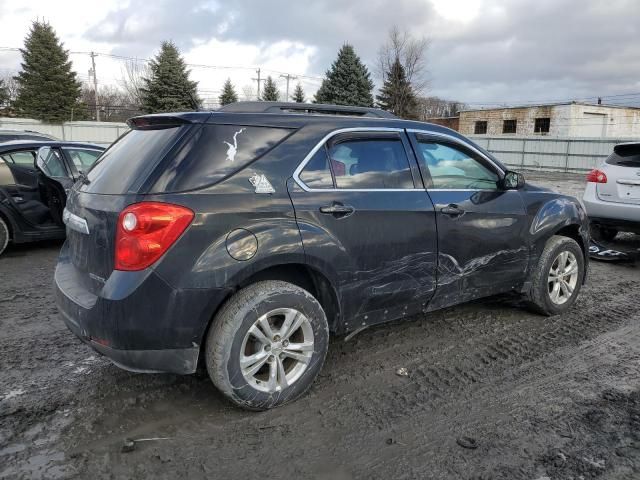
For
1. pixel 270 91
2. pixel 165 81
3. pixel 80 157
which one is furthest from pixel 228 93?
pixel 80 157

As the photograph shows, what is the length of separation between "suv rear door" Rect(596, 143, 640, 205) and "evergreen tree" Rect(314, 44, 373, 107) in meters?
31.9

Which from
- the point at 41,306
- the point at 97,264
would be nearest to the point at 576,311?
the point at 97,264

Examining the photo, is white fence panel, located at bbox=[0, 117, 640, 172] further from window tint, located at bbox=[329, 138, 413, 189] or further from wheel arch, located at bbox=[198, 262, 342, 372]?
wheel arch, located at bbox=[198, 262, 342, 372]

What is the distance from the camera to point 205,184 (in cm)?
279

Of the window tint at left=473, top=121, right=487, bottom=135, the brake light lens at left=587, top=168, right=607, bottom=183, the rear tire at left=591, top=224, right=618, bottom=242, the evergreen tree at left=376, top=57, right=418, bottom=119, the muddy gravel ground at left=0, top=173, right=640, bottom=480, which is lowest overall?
the muddy gravel ground at left=0, top=173, right=640, bottom=480

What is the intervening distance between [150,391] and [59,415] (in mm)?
526

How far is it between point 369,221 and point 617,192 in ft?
17.4

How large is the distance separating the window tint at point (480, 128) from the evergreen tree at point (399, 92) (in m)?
8.46

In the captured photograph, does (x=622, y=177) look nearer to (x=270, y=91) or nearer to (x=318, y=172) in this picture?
(x=318, y=172)

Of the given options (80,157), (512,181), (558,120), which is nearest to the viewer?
(512,181)

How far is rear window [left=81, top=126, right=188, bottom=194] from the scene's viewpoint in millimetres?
2859

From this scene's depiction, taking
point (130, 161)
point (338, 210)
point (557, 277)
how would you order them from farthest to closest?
point (557, 277), point (338, 210), point (130, 161)

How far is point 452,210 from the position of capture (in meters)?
3.75

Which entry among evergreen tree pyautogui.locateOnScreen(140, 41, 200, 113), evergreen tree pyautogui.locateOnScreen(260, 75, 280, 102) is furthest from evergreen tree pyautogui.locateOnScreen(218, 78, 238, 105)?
evergreen tree pyautogui.locateOnScreen(140, 41, 200, 113)
